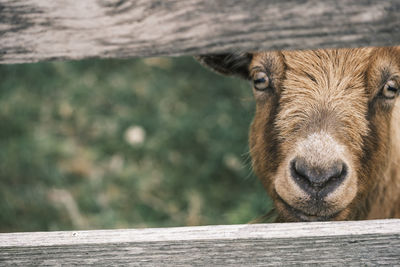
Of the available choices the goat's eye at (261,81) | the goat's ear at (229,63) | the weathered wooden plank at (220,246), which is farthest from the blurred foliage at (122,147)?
the weathered wooden plank at (220,246)

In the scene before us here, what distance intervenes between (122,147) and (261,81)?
2739mm

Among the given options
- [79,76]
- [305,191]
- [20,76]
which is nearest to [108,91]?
[79,76]

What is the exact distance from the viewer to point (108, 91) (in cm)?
582

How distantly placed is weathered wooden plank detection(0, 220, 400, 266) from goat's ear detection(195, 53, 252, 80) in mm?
1481

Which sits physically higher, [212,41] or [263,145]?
[212,41]

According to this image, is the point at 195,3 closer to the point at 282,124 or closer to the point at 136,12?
the point at 136,12

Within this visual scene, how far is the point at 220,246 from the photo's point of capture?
5.32 ft

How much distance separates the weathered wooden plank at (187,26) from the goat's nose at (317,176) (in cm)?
88

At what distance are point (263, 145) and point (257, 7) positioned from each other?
1544mm

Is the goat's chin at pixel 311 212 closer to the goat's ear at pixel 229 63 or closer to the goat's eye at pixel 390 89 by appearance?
the goat's eye at pixel 390 89

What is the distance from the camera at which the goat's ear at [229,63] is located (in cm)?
290

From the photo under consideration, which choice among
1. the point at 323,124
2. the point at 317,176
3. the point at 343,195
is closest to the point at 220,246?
the point at 317,176

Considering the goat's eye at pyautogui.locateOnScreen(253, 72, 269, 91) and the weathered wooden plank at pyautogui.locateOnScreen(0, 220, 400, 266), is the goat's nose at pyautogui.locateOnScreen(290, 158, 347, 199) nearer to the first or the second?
the weathered wooden plank at pyautogui.locateOnScreen(0, 220, 400, 266)

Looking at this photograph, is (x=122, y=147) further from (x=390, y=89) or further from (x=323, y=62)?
(x=390, y=89)
